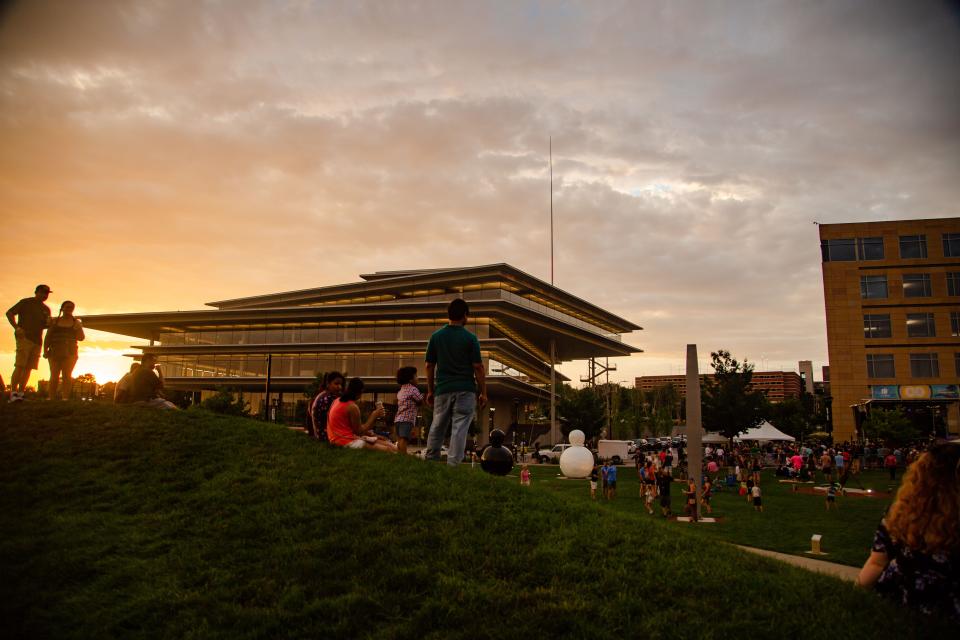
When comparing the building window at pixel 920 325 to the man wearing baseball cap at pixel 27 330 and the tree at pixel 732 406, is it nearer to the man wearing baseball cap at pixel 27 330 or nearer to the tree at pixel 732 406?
the tree at pixel 732 406

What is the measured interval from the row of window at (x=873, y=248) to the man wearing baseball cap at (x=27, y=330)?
63068mm

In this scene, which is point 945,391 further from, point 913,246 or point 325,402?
point 325,402

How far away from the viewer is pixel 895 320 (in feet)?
192

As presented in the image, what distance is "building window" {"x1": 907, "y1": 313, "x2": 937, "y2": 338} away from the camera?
189ft

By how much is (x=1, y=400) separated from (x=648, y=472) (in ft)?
65.2

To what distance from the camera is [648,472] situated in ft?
78.4

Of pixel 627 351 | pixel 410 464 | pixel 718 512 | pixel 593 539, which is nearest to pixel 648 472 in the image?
pixel 718 512

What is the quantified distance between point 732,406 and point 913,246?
1014 inches

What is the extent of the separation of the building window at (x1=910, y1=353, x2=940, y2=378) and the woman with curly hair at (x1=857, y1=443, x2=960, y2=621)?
2484 inches

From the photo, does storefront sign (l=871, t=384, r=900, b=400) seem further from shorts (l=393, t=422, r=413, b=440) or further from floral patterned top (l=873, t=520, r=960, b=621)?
floral patterned top (l=873, t=520, r=960, b=621)

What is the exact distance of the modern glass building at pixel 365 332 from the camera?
210 ft

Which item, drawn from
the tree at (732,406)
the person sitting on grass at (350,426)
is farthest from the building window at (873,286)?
the person sitting on grass at (350,426)

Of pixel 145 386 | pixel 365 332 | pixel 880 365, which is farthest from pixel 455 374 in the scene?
pixel 880 365

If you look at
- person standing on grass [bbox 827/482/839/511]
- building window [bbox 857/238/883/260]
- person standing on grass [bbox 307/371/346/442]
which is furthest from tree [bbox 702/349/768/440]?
person standing on grass [bbox 307/371/346/442]
